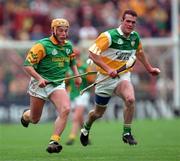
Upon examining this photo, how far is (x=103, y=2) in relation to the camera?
3303 cm

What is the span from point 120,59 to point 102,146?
212cm

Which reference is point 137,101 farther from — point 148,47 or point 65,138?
point 65,138

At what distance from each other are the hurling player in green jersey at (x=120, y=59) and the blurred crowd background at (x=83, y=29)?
13.9 m

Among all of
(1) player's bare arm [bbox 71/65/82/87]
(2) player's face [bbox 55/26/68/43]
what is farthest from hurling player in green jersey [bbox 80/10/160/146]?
(2) player's face [bbox 55/26/68/43]

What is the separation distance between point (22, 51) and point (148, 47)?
4958 millimetres

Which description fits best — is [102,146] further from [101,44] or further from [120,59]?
[101,44]

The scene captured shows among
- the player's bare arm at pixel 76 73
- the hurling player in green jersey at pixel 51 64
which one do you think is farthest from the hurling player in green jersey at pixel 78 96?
the hurling player in green jersey at pixel 51 64

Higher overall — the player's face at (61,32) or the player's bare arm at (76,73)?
the player's face at (61,32)

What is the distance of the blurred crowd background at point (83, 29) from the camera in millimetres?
30781

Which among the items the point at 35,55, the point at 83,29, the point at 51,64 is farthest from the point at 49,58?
the point at 83,29

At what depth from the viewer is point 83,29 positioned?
31656 millimetres

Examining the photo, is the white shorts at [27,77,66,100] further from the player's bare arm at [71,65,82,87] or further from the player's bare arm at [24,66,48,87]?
the player's bare arm at [71,65,82,87]

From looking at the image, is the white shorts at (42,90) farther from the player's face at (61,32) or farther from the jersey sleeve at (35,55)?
the player's face at (61,32)

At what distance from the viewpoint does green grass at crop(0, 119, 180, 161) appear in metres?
14.2
